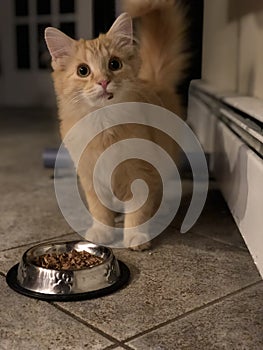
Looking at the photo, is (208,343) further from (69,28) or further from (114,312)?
(69,28)

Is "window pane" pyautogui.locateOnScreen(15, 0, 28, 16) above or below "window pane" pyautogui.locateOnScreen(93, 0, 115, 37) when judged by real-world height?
above

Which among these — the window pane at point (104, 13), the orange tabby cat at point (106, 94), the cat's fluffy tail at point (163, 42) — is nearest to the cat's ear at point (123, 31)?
the orange tabby cat at point (106, 94)

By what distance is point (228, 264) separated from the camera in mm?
1127

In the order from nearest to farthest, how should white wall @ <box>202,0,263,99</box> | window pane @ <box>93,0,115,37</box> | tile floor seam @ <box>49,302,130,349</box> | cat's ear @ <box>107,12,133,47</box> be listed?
tile floor seam @ <box>49,302,130,349</box>
cat's ear @ <box>107,12,133,47</box>
white wall @ <box>202,0,263,99</box>
window pane @ <box>93,0,115,37</box>

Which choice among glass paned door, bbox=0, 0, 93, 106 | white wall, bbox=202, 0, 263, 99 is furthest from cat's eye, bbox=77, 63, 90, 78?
glass paned door, bbox=0, 0, 93, 106

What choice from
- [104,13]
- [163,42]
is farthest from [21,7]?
[163,42]

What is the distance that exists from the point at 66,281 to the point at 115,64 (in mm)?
547

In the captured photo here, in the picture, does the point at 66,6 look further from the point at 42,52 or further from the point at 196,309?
the point at 196,309

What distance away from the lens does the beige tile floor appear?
2.66 feet

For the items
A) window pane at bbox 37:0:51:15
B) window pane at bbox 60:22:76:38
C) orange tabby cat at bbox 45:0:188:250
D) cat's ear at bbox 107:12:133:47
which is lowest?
orange tabby cat at bbox 45:0:188:250

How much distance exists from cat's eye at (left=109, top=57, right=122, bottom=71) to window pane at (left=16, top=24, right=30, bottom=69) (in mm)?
3718

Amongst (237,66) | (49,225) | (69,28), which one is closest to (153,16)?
(237,66)

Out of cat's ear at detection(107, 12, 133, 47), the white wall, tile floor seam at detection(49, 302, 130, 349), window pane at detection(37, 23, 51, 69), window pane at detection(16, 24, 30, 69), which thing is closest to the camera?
tile floor seam at detection(49, 302, 130, 349)

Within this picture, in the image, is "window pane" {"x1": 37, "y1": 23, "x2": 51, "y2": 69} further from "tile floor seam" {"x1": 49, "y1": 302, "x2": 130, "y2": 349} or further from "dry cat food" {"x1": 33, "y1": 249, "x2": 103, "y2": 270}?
"tile floor seam" {"x1": 49, "y1": 302, "x2": 130, "y2": 349}
